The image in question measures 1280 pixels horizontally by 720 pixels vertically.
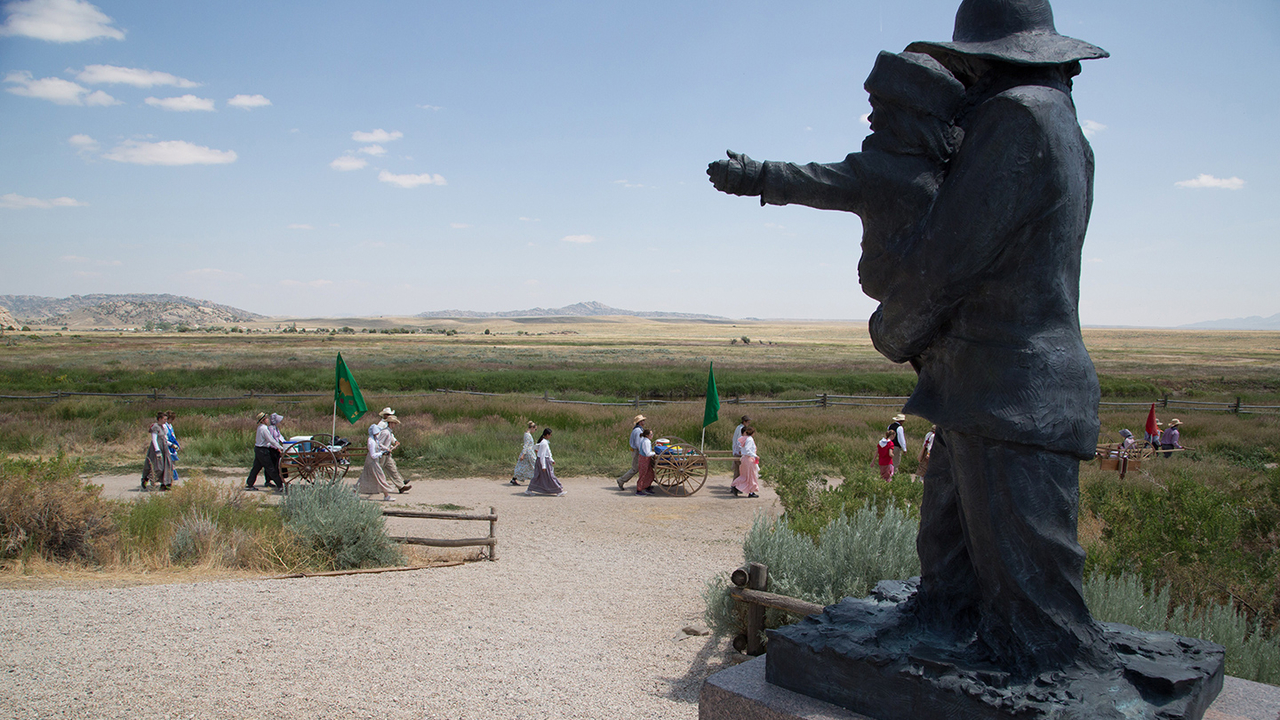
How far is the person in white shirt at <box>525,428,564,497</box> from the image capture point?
13.8m

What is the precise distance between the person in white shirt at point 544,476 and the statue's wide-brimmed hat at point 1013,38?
1177 centimetres

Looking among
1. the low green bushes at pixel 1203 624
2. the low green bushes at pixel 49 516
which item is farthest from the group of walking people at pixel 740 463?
the low green bushes at pixel 1203 624

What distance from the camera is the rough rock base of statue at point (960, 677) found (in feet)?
7.53

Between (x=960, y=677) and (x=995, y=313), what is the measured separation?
1217mm

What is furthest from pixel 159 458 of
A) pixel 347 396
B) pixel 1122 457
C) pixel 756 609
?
pixel 1122 457

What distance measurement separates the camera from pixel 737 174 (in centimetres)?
263

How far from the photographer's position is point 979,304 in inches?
99.5

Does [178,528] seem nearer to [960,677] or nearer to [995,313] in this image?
[960,677]

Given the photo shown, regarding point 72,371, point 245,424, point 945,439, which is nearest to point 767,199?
point 945,439

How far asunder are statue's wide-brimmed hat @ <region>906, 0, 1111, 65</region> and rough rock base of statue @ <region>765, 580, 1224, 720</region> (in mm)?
2037

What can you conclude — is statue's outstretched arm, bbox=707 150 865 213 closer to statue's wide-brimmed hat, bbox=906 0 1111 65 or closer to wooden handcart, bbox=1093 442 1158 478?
statue's wide-brimmed hat, bbox=906 0 1111 65

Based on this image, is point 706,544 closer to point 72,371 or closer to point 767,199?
point 767,199

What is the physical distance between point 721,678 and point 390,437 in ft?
39.0

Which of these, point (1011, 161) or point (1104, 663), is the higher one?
point (1011, 161)
